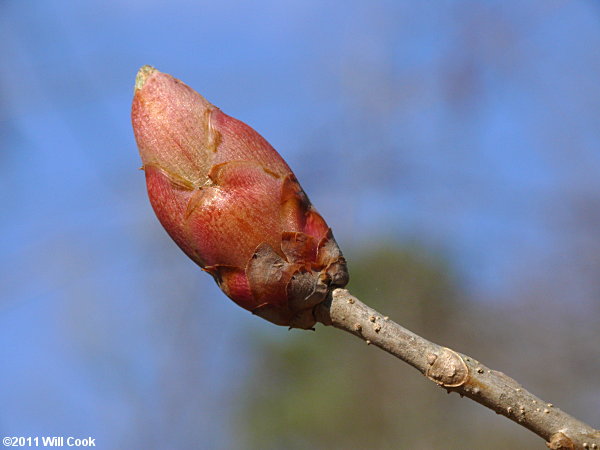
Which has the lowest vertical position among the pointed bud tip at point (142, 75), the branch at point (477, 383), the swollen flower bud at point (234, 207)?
the branch at point (477, 383)

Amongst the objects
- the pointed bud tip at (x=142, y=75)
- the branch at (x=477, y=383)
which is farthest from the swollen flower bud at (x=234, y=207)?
the branch at (x=477, y=383)

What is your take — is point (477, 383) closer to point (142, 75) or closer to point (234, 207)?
point (234, 207)

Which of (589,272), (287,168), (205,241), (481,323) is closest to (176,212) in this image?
(205,241)

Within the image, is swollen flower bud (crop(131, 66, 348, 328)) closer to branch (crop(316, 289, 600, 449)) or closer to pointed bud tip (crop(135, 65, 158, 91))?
pointed bud tip (crop(135, 65, 158, 91))

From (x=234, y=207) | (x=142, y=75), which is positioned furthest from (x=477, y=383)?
(x=142, y=75)

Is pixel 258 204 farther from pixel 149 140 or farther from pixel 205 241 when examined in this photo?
pixel 149 140

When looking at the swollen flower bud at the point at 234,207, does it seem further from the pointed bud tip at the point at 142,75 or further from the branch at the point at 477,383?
the branch at the point at 477,383

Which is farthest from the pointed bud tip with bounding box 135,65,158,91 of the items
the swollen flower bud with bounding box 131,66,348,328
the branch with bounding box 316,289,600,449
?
the branch with bounding box 316,289,600,449
